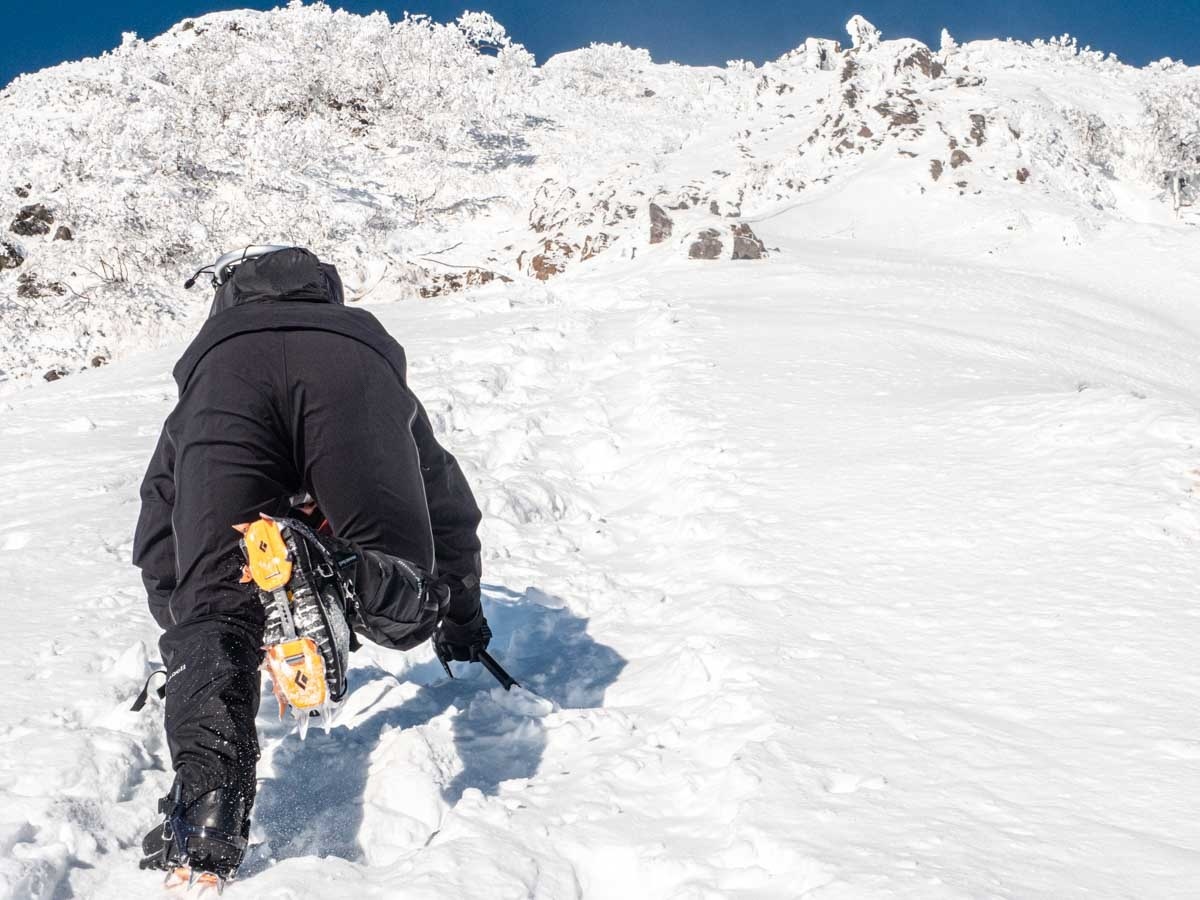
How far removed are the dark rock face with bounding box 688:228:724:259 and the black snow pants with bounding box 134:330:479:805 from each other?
49.4ft

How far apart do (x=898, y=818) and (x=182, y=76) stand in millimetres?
45639

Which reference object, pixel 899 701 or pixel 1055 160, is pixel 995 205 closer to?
pixel 1055 160

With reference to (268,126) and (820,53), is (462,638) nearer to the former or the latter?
(268,126)

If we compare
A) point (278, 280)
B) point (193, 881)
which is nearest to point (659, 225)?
point (278, 280)

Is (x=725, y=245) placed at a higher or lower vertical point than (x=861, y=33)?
lower

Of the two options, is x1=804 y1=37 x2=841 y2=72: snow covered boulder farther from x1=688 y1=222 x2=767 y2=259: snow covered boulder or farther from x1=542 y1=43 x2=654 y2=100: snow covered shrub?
x1=688 y1=222 x2=767 y2=259: snow covered boulder

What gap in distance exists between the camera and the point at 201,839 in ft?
5.87

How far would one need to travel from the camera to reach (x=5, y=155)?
29.0 m

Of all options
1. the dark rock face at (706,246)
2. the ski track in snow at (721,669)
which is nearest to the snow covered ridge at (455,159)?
the dark rock face at (706,246)

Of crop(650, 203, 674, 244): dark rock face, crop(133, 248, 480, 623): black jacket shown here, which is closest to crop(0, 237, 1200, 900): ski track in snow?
crop(133, 248, 480, 623): black jacket

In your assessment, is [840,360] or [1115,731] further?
[840,360]

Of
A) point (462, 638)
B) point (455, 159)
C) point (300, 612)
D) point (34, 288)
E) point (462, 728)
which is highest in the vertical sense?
point (455, 159)

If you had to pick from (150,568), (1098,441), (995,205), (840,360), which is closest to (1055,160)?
(995,205)

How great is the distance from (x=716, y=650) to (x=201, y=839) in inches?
74.0
